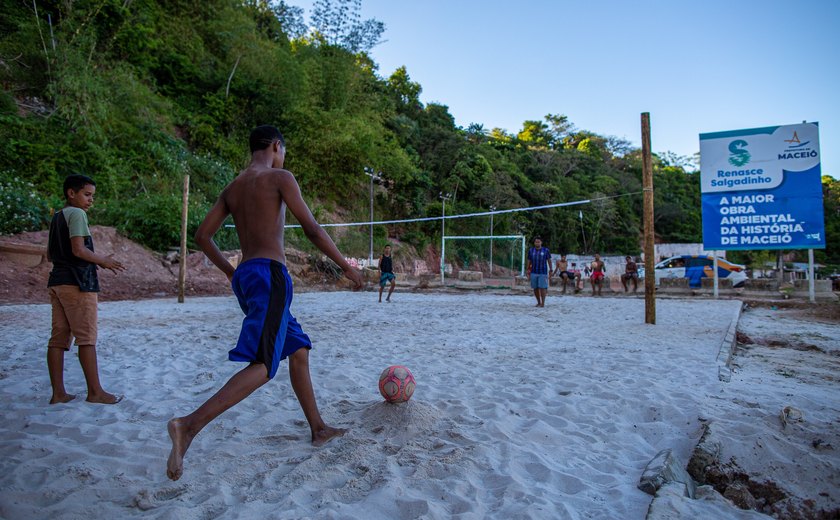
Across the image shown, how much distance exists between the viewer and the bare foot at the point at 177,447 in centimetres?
196

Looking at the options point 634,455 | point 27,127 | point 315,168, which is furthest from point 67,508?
point 315,168

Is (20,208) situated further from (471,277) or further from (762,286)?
(762,286)

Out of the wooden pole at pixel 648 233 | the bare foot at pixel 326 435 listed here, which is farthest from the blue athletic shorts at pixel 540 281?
the bare foot at pixel 326 435

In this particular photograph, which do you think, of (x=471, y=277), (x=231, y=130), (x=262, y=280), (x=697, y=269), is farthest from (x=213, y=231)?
(x=231, y=130)

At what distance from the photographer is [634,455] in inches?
93.7

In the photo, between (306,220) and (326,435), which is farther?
(326,435)

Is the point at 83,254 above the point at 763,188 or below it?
below

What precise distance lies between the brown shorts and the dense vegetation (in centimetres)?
1106

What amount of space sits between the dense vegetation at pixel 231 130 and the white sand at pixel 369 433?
36.5 feet

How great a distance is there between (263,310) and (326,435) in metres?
0.80

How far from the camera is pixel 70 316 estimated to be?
3004 mm

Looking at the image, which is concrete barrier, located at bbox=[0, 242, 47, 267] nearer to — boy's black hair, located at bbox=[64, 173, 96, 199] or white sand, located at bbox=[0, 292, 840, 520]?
white sand, located at bbox=[0, 292, 840, 520]

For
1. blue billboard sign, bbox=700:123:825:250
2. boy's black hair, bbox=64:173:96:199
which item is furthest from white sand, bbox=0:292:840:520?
blue billboard sign, bbox=700:123:825:250

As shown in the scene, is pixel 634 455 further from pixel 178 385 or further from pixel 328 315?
pixel 328 315
